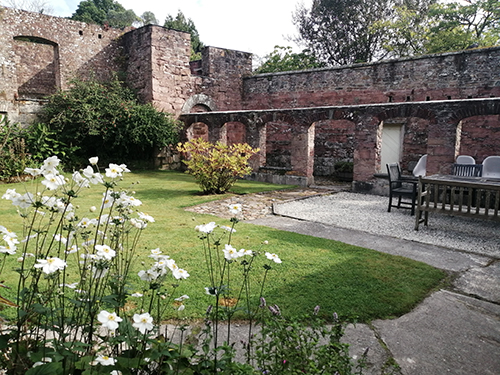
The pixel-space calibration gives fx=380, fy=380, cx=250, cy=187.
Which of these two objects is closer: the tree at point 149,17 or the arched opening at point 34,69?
the arched opening at point 34,69

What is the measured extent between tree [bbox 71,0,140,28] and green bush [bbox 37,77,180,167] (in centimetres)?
2484

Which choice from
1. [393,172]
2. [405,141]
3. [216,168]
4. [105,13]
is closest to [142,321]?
[393,172]

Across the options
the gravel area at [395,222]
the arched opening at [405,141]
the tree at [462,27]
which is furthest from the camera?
the tree at [462,27]

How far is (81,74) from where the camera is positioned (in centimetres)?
1412

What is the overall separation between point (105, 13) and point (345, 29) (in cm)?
2570

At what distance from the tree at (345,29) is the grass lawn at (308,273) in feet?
70.6

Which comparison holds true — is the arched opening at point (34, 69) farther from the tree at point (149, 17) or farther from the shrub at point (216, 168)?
the tree at point (149, 17)

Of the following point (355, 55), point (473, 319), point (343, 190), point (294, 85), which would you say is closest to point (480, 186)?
point (473, 319)

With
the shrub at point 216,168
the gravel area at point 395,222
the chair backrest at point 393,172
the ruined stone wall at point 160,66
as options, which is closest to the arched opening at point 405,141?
the chair backrest at point 393,172

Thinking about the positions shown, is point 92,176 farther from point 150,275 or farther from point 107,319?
point 107,319

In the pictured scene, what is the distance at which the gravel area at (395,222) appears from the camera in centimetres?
550

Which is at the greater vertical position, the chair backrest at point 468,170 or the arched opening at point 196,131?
A: the arched opening at point 196,131

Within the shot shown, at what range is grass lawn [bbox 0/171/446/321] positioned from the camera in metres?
3.27

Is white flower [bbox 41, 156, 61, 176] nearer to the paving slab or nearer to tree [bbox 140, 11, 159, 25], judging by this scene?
the paving slab
